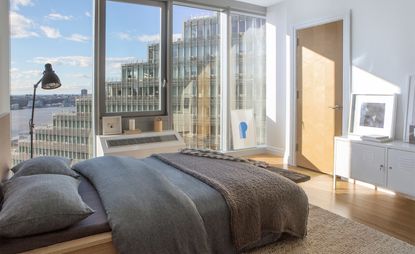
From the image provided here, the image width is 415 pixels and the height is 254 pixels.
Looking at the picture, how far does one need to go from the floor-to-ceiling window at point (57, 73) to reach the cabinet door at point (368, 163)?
3139mm

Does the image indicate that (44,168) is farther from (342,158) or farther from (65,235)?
(342,158)

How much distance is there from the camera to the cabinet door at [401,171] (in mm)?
3117

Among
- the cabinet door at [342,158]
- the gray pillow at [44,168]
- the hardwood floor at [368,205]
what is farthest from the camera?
the cabinet door at [342,158]

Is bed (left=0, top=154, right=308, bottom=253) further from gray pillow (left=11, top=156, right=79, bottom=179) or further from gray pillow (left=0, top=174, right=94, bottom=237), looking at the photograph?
gray pillow (left=11, top=156, right=79, bottom=179)

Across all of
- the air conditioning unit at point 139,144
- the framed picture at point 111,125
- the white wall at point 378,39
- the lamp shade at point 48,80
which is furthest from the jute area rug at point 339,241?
the framed picture at point 111,125

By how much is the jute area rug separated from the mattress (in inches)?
40.7

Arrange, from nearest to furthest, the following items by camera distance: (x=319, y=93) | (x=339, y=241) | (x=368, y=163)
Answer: (x=339, y=241), (x=368, y=163), (x=319, y=93)

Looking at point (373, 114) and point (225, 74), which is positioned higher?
point (225, 74)

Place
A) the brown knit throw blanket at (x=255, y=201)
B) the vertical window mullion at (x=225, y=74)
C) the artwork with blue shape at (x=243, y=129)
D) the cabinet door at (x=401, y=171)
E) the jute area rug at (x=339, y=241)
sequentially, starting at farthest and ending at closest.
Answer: the artwork with blue shape at (x=243, y=129) < the vertical window mullion at (x=225, y=74) < the cabinet door at (x=401, y=171) < the jute area rug at (x=339, y=241) < the brown knit throw blanket at (x=255, y=201)

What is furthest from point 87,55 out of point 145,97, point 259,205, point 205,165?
point 259,205

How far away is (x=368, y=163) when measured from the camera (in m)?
3.53

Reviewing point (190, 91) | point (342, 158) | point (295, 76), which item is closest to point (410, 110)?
point (342, 158)

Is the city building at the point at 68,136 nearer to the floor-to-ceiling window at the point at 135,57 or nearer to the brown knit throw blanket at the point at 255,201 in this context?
the floor-to-ceiling window at the point at 135,57

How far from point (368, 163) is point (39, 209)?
3.20m
